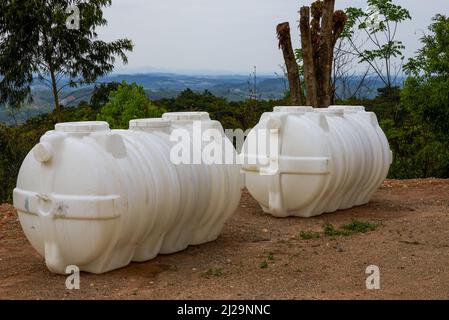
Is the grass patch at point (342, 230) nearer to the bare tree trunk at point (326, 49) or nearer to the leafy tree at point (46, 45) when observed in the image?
the bare tree trunk at point (326, 49)

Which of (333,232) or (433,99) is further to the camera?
(433,99)

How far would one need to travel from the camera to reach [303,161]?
31.6 ft

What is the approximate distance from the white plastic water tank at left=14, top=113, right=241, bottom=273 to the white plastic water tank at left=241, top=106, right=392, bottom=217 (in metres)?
2.51

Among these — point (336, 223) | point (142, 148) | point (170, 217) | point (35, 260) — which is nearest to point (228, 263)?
point (170, 217)

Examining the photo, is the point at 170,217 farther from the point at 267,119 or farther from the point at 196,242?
the point at 267,119

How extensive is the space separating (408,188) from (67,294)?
8.46m

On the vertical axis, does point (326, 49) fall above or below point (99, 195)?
above

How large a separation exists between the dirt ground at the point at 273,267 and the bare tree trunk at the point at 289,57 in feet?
17.9

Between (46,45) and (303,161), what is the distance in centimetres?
1914

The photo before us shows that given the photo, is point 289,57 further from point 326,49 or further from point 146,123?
point 146,123

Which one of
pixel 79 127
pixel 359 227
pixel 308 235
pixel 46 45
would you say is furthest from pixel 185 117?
pixel 46 45

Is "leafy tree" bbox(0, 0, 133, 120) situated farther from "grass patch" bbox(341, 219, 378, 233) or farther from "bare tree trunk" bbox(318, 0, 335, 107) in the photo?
"grass patch" bbox(341, 219, 378, 233)

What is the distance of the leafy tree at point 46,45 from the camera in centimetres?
2612

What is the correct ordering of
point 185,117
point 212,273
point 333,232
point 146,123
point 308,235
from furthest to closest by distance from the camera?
1. point 333,232
2. point 308,235
3. point 185,117
4. point 146,123
5. point 212,273
